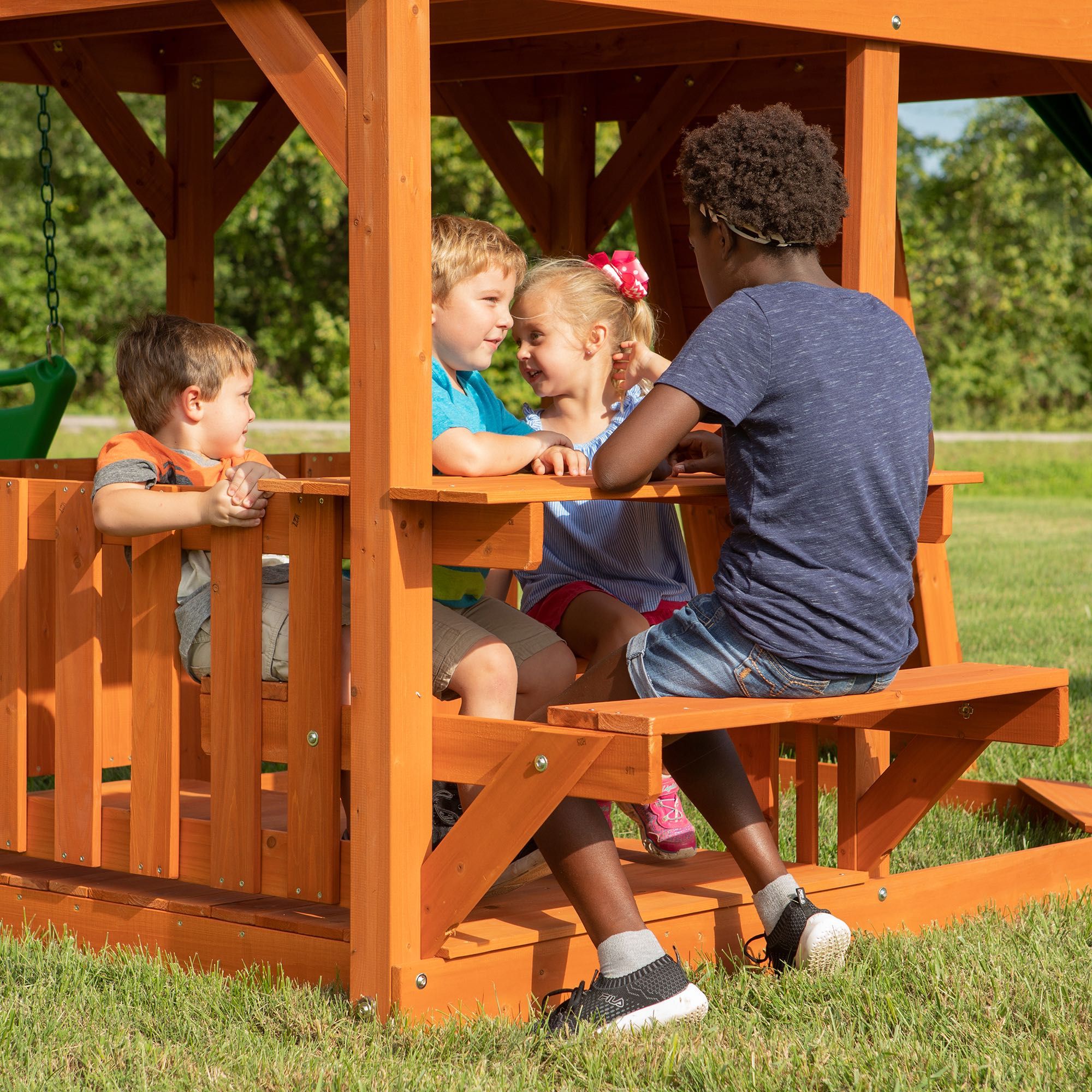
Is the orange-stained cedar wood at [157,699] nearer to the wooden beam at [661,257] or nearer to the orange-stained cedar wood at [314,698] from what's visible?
the orange-stained cedar wood at [314,698]

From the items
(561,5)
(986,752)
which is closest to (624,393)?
(561,5)

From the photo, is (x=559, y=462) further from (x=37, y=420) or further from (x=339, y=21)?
(x=37, y=420)

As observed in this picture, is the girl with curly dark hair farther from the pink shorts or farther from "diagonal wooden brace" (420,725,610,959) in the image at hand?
the pink shorts

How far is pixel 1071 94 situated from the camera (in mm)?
6699

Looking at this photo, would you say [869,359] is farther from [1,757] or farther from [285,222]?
[285,222]

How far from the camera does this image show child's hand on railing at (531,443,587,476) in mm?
3594

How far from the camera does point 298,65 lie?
3414 millimetres

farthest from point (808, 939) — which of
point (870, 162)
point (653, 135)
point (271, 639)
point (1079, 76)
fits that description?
point (653, 135)

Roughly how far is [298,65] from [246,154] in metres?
3.18

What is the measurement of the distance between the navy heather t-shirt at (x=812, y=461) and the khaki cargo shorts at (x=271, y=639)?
0.94 m

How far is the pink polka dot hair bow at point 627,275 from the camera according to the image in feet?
14.1

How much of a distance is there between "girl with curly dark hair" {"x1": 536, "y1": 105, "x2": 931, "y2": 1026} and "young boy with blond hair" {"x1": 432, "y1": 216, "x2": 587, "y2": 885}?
0.30 meters

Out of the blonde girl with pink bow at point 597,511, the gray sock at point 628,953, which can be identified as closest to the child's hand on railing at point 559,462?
the blonde girl with pink bow at point 597,511

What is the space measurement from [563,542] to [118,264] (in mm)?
22477
